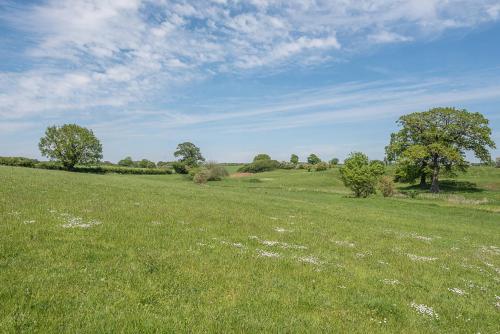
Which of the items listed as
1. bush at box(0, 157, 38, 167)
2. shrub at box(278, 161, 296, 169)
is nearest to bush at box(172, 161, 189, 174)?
bush at box(0, 157, 38, 167)

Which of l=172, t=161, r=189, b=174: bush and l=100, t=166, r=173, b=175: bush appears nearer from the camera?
l=100, t=166, r=173, b=175: bush

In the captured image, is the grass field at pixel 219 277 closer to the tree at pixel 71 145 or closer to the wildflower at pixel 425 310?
the wildflower at pixel 425 310

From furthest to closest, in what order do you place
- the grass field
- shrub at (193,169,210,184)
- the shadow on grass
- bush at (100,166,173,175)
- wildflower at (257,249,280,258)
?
bush at (100,166,173,175), shrub at (193,169,210,184), the shadow on grass, wildflower at (257,249,280,258), the grass field

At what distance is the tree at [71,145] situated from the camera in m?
96.6

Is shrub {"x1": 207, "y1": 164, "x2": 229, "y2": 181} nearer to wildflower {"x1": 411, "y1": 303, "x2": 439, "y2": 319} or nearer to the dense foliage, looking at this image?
the dense foliage

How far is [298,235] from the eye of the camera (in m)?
20.1

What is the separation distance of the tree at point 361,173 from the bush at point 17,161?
269ft

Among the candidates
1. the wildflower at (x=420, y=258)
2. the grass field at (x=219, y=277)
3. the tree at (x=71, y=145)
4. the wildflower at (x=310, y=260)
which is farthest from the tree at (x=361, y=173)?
the tree at (x=71, y=145)

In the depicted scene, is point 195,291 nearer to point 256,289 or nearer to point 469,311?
point 256,289

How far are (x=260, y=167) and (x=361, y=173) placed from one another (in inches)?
4341

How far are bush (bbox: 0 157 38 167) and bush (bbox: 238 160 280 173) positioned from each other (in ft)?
295

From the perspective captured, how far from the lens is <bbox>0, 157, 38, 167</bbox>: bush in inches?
3669

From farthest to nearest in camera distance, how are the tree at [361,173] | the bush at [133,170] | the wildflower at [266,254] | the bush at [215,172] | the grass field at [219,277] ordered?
the bush at [133,170], the bush at [215,172], the tree at [361,173], the wildflower at [266,254], the grass field at [219,277]

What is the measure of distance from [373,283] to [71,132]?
102 meters
